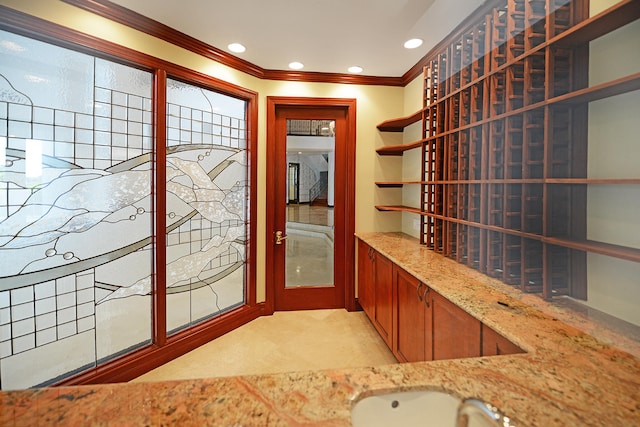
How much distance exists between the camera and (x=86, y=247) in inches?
85.4

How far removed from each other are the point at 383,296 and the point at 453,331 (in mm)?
1119

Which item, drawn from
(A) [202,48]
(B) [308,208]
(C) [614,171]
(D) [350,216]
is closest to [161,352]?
(B) [308,208]

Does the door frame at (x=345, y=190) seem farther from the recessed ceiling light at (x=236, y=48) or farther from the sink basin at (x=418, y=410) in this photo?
the sink basin at (x=418, y=410)

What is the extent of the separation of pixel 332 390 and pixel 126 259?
221 cm

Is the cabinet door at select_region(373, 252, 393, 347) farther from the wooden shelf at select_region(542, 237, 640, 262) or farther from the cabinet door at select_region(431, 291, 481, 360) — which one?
the wooden shelf at select_region(542, 237, 640, 262)

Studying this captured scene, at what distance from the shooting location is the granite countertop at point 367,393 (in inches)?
29.0

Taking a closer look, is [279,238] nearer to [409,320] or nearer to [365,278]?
[365,278]

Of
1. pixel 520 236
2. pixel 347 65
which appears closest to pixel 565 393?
pixel 520 236

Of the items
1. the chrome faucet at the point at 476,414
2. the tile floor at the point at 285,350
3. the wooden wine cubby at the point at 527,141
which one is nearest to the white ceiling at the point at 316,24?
the wooden wine cubby at the point at 527,141

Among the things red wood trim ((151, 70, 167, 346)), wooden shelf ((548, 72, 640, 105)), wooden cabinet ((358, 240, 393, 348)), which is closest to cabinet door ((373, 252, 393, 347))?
wooden cabinet ((358, 240, 393, 348))

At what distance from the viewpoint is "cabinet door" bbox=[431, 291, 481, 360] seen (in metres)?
1.44

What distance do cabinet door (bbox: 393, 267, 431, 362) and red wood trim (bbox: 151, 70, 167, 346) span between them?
1.97 m

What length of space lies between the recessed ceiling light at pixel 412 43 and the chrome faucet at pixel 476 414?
2804mm

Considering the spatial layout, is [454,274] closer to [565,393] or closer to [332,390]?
[565,393]
